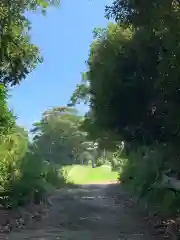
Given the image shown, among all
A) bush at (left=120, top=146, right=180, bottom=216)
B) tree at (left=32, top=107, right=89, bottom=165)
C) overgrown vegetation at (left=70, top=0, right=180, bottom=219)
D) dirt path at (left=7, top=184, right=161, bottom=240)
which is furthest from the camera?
tree at (left=32, top=107, right=89, bottom=165)

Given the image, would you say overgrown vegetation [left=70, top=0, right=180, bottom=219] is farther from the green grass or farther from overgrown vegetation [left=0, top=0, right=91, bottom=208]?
the green grass

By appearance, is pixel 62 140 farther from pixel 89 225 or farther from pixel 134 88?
pixel 89 225

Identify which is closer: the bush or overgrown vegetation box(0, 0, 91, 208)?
overgrown vegetation box(0, 0, 91, 208)

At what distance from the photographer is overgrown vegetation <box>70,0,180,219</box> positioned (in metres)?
9.52

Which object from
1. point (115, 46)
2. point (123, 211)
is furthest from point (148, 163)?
point (115, 46)

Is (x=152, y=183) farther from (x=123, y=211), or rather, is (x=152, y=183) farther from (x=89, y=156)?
(x=89, y=156)

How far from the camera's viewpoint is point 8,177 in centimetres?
1488

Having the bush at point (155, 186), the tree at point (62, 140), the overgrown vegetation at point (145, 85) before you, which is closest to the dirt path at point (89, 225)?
the bush at point (155, 186)

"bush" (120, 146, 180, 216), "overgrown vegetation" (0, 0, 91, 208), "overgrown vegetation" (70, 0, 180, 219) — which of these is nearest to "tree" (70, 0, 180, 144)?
"overgrown vegetation" (70, 0, 180, 219)

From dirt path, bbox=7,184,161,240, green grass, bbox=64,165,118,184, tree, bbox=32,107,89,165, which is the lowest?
dirt path, bbox=7,184,161,240

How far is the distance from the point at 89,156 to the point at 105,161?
15.3 ft

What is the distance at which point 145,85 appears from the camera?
17.5m

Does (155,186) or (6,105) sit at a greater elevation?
(6,105)

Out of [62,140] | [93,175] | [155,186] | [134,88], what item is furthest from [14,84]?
[62,140]
